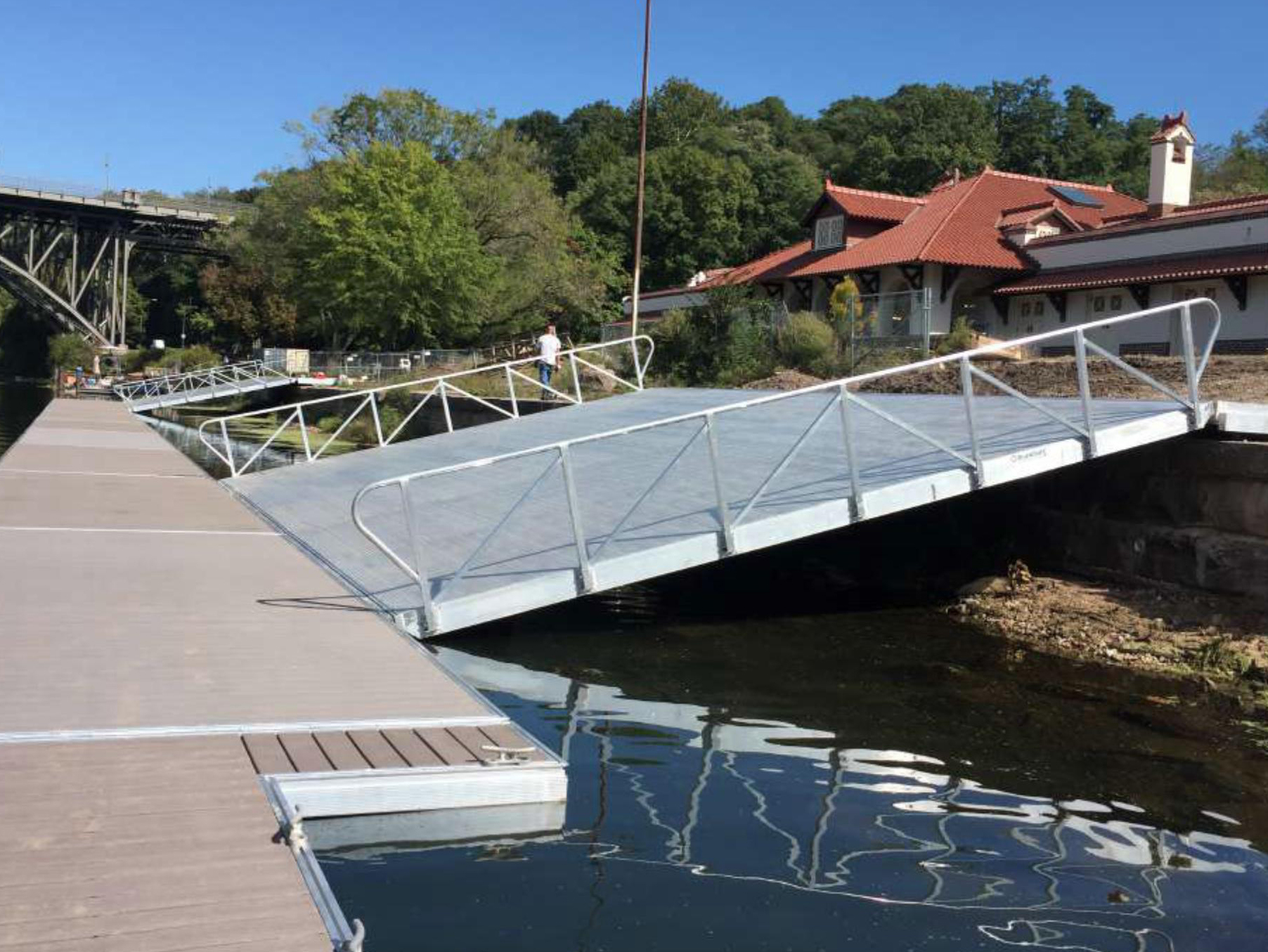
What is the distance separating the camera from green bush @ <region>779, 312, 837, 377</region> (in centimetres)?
2586

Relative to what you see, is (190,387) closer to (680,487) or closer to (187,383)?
(187,383)

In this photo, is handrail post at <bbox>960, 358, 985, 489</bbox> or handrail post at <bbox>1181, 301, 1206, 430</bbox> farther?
handrail post at <bbox>1181, 301, 1206, 430</bbox>

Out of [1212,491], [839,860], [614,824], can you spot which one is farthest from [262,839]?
[1212,491]

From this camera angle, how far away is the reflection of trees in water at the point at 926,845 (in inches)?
197

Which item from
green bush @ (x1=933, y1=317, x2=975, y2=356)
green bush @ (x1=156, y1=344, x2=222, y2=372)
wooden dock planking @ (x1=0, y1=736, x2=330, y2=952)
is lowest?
green bush @ (x1=156, y1=344, x2=222, y2=372)

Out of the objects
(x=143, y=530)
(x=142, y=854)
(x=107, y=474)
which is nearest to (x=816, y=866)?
(x=142, y=854)

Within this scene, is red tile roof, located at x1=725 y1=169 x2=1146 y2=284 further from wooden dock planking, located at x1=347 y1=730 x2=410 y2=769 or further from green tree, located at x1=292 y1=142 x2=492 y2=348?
wooden dock planking, located at x1=347 y1=730 x2=410 y2=769

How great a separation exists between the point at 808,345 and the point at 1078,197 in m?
19.5

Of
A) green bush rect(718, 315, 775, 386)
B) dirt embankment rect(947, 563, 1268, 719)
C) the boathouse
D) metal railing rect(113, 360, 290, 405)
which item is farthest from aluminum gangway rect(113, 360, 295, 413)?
dirt embankment rect(947, 563, 1268, 719)

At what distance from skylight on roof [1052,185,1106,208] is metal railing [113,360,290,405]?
28.4m

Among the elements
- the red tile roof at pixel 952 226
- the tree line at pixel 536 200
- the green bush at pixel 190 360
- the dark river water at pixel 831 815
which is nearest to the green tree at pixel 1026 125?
the tree line at pixel 536 200

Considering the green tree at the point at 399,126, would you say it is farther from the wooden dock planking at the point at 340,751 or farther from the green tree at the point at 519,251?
the wooden dock planking at the point at 340,751

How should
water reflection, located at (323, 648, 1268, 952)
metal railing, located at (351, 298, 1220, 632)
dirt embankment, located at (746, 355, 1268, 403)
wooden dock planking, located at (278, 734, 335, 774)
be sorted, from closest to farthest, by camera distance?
water reflection, located at (323, 648, 1268, 952) < wooden dock planking, located at (278, 734, 335, 774) < metal railing, located at (351, 298, 1220, 632) < dirt embankment, located at (746, 355, 1268, 403)

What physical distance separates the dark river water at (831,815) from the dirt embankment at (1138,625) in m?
0.44
